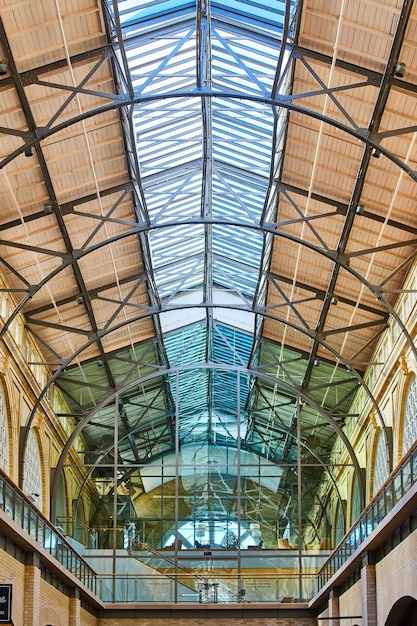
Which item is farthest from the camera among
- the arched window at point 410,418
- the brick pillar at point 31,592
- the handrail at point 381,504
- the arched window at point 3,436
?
the arched window at point 3,436

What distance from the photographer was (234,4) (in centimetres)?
3206

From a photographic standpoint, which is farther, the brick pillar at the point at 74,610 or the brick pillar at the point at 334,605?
the brick pillar at the point at 334,605

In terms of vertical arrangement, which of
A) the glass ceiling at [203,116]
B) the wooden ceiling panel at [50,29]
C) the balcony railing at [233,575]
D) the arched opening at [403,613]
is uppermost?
the glass ceiling at [203,116]

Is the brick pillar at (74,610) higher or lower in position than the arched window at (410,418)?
lower

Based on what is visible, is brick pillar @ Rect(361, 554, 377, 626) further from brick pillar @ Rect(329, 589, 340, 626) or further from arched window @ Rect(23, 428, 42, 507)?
arched window @ Rect(23, 428, 42, 507)

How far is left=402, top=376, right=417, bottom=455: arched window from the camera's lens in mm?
40969

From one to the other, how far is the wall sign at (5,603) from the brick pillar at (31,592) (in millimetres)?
6362

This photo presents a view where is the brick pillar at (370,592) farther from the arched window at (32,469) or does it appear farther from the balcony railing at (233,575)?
the arched window at (32,469)

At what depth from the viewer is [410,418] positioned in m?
41.9

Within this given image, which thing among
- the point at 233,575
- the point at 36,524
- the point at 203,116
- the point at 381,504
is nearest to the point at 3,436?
the point at 36,524

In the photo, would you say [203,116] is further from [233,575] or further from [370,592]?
[233,575]

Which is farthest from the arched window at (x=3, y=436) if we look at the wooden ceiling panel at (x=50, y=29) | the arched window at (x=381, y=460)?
the arched window at (x=381, y=460)

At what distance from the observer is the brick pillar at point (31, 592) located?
3117 centimetres

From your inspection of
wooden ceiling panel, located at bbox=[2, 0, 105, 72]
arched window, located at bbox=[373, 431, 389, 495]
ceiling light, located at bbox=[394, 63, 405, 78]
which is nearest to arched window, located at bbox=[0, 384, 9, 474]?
wooden ceiling panel, located at bbox=[2, 0, 105, 72]
